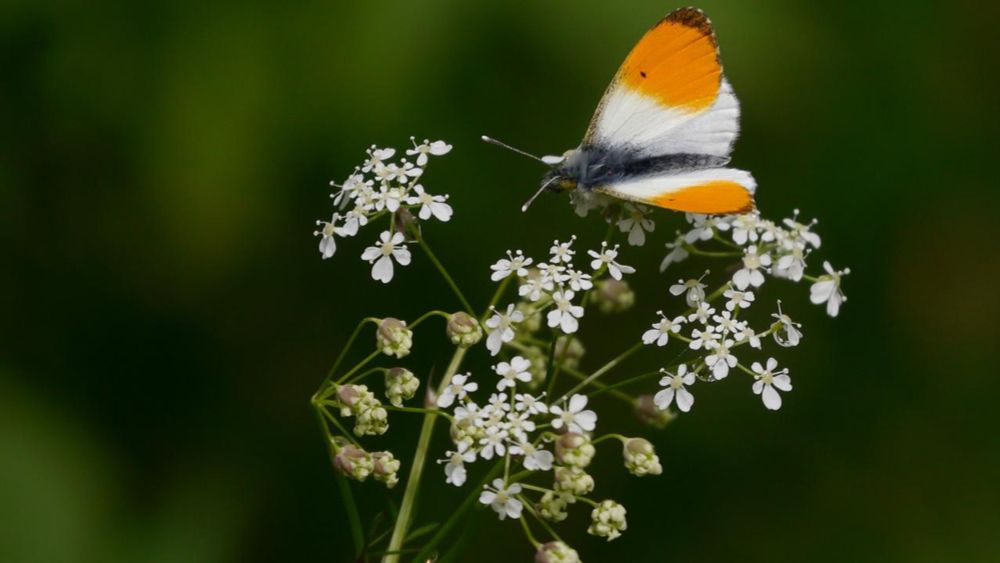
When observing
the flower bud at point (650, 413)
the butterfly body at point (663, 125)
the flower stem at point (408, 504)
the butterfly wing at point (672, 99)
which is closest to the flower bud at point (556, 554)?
the flower stem at point (408, 504)

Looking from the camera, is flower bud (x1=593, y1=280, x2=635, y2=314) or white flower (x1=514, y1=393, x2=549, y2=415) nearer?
white flower (x1=514, y1=393, x2=549, y2=415)

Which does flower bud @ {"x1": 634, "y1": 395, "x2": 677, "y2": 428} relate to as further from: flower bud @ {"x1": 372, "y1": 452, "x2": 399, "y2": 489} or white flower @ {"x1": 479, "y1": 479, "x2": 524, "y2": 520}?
flower bud @ {"x1": 372, "y1": 452, "x2": 399, "y2": 489}

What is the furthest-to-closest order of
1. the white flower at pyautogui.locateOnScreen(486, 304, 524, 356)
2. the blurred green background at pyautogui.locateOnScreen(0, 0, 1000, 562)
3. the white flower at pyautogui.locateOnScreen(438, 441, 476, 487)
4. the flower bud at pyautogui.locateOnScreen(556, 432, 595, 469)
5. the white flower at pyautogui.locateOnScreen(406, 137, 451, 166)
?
the blurred green background at pyautogui.locateOnScreen(0, 0, 1000, 562) → the white flower at pyautogui.locateOnScreen(406, 137, 451, 166) → the white flower at pyautogui.locateOnScreen(486, 304, 524, 356) → the white flower at pyautogui.locateOnScreen(438, 441, 476, 487) → the flower bud at pyautogui.locateOnScreen(556, 432, 595, 469)

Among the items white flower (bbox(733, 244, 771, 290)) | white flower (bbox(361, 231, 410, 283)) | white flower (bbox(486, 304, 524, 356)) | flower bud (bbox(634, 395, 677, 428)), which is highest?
white flower (bbox(361, 231, 410, 283))

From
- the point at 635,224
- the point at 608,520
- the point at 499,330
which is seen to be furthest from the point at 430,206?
the point at 608,520

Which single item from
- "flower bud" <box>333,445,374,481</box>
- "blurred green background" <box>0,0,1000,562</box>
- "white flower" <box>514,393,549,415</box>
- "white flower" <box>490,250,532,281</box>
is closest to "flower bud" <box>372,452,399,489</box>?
"flower bud" <box>333,445,374,481</box>

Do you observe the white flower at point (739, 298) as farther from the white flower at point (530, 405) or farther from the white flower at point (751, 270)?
the white flower at point (530, 405)

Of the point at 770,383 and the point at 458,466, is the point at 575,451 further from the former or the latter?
the point at 770,383
